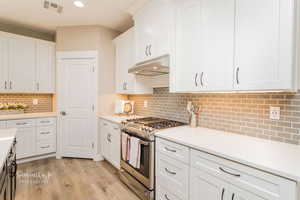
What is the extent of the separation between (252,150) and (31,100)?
426 centimetres

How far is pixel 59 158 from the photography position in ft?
11.5

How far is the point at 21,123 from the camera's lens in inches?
125

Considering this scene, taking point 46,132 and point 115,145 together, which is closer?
point 115,145

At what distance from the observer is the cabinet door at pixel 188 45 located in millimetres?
1785

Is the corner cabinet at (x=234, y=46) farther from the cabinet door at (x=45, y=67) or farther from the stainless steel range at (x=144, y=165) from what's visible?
the cabinet door at (x=45, y=67)

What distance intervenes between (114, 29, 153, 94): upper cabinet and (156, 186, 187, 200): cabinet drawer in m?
1.59

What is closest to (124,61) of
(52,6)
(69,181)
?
(52,6)

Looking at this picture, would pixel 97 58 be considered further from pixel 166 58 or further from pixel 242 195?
pixel 242 195

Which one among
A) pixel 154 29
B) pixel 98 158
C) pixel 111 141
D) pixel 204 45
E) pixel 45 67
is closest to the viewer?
pixel 204 45

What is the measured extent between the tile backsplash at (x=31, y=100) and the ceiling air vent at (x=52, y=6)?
1.99 metres

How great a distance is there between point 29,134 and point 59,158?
745 mm

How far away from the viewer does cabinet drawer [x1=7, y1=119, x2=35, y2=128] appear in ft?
10.0

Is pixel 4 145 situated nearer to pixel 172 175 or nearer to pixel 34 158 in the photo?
pixel 172 175

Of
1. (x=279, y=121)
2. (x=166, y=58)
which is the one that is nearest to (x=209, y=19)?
(x=166, y=58)
